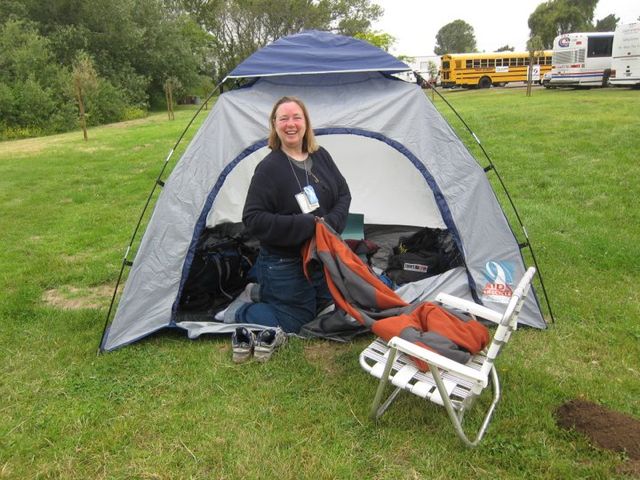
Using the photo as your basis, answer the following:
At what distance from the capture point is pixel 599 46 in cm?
1888

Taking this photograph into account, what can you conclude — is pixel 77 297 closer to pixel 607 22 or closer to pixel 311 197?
pixel 311 197

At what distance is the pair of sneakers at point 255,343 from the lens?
125 inches

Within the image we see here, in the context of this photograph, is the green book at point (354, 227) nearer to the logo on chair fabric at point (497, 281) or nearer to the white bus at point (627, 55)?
the logo on chair fabric at point (497, 281)

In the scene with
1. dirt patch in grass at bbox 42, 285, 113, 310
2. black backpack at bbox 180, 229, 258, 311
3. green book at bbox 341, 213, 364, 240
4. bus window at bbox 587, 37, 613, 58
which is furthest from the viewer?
bus window at bbox 587, 37, 613, 58

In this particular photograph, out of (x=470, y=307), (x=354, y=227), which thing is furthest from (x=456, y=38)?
(x=470, y=307)

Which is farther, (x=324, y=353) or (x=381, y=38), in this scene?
(x=381, y=38)

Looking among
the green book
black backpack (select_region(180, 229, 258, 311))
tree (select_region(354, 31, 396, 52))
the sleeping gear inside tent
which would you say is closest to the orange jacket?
the sleeping gear inside tent

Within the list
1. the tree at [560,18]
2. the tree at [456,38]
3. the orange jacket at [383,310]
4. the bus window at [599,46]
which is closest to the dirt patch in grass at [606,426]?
the orange jacket at [383,310]

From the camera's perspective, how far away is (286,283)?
3426mm

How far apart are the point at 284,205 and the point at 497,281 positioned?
1.52m

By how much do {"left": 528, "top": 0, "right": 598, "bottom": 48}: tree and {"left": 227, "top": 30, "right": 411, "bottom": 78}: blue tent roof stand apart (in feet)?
139

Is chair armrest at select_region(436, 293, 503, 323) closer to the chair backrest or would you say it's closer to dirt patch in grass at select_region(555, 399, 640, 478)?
the chair backrest

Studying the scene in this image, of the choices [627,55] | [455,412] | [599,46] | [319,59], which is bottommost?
[455,412]

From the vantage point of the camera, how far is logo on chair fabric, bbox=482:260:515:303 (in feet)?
11.7
